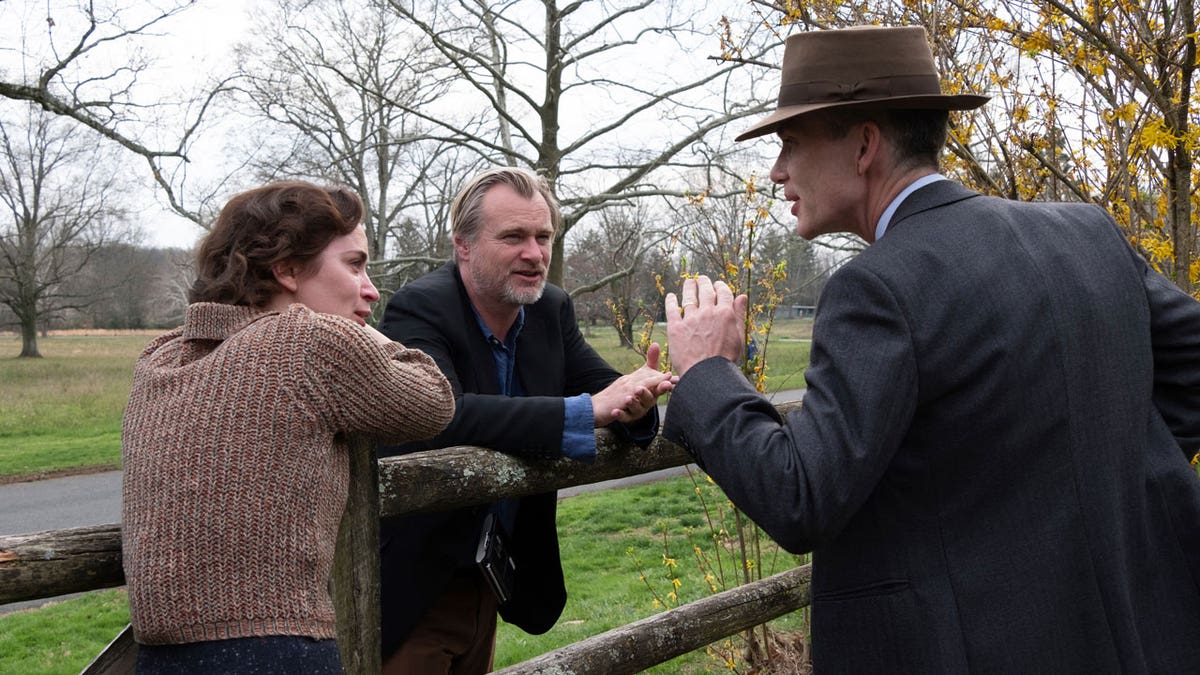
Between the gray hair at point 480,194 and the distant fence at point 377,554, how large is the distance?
2.55 ft

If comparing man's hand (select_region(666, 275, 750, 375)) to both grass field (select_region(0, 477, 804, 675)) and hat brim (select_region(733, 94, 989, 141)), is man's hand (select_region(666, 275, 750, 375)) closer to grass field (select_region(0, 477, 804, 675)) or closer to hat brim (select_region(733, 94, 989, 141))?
hat brim (select_region(733, 94, 989, 141))

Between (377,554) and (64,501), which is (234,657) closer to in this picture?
(377,554)

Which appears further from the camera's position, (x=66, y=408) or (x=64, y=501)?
(x=66, y=408)

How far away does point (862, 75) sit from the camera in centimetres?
180

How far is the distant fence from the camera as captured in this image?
174 centimetres

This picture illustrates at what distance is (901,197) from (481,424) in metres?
1.08

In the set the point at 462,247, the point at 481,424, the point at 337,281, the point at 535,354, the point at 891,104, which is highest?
the point at 891,104

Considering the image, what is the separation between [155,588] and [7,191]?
1700 inches

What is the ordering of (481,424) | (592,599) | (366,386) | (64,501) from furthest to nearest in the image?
1. (64,501)
2. (592,599)
3. (481,424)
4. (366,386)

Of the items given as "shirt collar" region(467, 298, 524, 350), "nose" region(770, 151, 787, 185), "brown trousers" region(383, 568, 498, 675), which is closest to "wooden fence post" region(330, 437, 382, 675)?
"brown trousers" region(383, 568, 498, 675)

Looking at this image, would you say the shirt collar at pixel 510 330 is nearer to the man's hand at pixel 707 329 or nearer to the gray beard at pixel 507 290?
the gray beard at pixel 507 290

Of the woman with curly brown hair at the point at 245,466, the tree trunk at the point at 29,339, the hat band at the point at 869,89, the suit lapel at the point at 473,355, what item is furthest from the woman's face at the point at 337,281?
the tree trunk at the point at 29,339

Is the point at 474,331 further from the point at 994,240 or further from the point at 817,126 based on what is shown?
the point at 994,240

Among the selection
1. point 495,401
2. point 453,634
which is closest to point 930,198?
point 495,401
